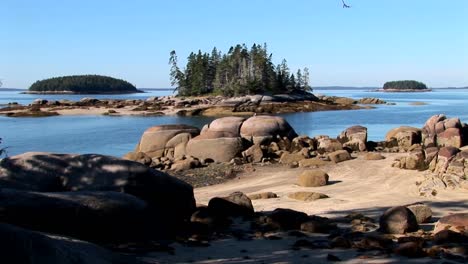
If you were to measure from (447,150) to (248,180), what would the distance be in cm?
738

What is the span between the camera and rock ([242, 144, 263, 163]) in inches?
1013

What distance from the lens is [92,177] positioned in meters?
10.6

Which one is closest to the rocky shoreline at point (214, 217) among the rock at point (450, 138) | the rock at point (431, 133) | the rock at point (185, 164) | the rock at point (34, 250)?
the rock at point (34, 250)

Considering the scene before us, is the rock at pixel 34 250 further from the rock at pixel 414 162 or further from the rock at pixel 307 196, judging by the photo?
the rock at pixel 414 162

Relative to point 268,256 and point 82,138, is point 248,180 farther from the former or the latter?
point 82,138

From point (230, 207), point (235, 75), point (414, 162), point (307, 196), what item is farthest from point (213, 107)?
point (230, 207)

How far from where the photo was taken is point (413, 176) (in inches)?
726

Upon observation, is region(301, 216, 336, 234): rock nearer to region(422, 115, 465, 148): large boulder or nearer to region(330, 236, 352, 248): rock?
region(330, 236, 352, 248): rock

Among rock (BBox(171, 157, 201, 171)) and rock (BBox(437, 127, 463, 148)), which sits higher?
rock (BBox(437, 127, 463, 148))

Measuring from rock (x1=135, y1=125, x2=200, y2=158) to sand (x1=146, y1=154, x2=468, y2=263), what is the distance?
5929 mm

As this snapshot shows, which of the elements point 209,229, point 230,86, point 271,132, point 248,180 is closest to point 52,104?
point 230,86

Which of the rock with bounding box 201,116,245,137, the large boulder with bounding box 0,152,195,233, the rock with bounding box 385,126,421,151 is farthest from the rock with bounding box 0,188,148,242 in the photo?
the rock with bounding box 385,126,421,151

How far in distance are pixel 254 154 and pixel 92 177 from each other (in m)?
15.8

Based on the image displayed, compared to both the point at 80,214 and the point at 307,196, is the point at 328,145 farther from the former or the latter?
the point at 80,214
